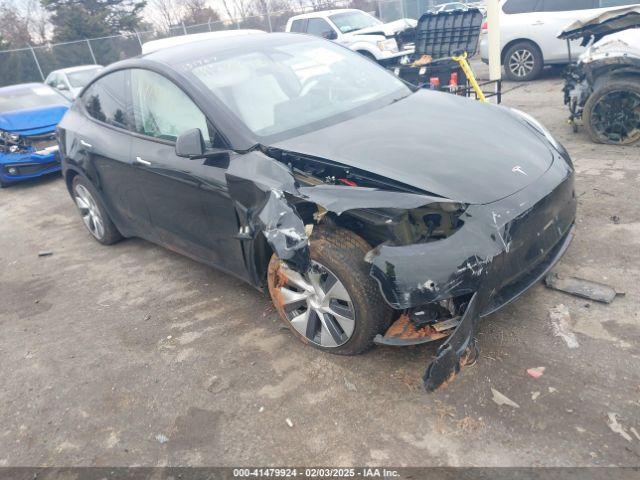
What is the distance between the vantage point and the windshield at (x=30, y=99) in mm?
7999

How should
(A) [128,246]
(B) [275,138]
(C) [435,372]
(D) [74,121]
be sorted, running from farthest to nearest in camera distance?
1. (A) [128,246]
2. (D) [74,121]
3. (B) [275,138]
4. (C) [435,372]

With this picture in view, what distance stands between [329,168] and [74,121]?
10.2 ft

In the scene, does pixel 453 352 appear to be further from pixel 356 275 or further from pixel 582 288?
pixel 582 288

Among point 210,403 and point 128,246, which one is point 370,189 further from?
point 128,246

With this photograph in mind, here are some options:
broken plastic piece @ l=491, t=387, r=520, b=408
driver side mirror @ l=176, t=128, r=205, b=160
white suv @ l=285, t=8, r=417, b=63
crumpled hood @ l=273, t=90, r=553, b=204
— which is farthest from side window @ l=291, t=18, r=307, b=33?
broken plastic piece @ l=491, t=387, r=520, b=408

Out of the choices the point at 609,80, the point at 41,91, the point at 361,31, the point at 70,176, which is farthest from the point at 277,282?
the point at 361,31

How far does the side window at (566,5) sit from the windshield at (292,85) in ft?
23.0

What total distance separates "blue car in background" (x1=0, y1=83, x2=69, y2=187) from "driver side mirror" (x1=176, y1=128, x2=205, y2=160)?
5.35 meters

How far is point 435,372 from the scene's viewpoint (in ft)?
7.26

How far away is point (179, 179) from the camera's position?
336cm

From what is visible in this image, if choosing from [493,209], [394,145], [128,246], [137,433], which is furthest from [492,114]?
[128,246]

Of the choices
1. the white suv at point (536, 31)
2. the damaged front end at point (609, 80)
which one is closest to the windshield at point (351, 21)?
the white suv at point (536, 31)

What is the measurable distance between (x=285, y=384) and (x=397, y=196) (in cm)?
122

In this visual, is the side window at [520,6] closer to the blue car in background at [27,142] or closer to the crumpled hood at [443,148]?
the crumpled hood at [443,148]
